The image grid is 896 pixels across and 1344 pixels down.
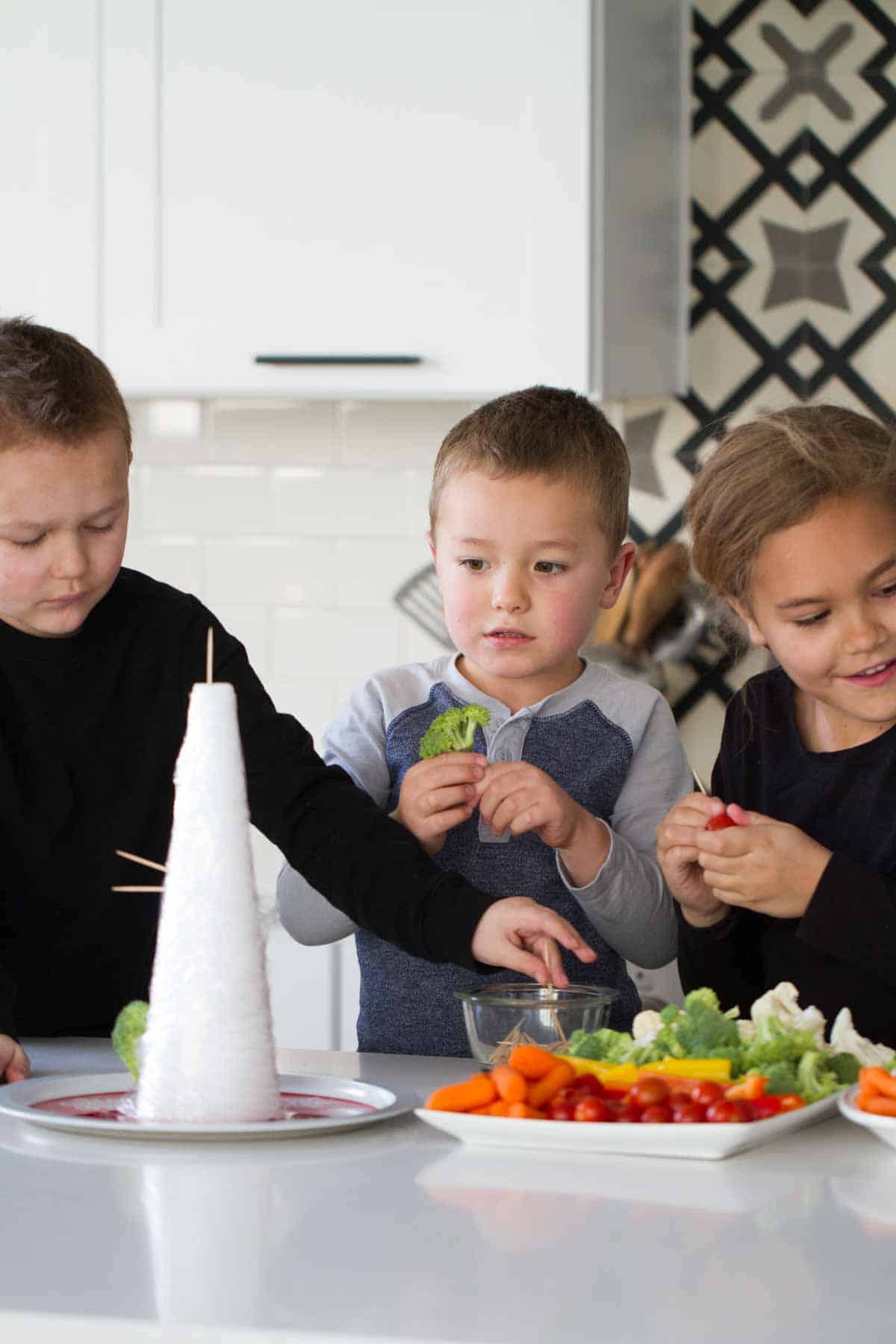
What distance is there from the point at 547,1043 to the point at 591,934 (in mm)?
516

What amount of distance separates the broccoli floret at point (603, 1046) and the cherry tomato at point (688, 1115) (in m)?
0.12

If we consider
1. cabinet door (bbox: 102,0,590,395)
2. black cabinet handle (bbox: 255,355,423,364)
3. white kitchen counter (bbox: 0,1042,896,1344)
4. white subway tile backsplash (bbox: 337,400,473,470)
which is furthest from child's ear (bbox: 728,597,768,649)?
white subway tile backsplash (bbox: 337,400,473,470)

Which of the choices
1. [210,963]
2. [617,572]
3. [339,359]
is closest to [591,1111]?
[210,963]

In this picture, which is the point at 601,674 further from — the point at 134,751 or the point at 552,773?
the point at 134,751

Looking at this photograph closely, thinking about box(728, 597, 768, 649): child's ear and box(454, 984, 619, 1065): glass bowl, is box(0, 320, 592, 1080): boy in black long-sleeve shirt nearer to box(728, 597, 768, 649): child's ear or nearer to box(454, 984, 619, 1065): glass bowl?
box(454, 984, 619, 1065): glass bowl

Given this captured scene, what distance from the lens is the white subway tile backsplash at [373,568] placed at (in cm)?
296

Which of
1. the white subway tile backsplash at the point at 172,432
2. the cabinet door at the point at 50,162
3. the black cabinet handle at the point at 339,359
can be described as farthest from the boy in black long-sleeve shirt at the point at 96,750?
the white subway tile backsplash at the point at 172,432

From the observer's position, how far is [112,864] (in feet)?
5.29

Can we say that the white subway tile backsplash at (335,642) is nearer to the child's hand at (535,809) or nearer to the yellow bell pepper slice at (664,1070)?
the child's hand at (535,809)

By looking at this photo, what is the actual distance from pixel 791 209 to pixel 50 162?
1178 millimetres

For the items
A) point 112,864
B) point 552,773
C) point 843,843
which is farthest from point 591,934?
point 112,864

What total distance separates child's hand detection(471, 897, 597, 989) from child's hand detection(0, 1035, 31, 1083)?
13.6 inches

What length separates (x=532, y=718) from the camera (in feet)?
5.65

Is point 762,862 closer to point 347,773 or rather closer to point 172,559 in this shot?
point 347,773
